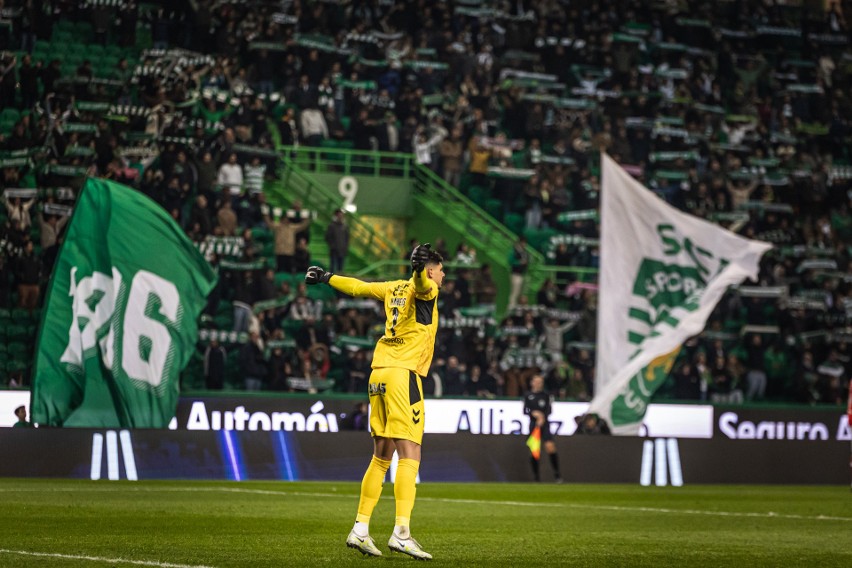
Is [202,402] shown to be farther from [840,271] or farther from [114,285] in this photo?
[840,271]

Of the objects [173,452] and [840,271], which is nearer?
[173,452]

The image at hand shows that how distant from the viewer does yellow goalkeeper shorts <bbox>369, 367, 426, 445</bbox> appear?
9.87m

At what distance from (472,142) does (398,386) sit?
77.2ft

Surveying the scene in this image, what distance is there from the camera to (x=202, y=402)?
22.4 m

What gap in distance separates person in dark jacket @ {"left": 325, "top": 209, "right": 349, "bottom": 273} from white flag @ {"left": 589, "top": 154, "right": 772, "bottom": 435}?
8.01m

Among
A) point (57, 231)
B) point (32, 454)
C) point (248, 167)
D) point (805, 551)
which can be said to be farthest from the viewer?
point (248, 167)

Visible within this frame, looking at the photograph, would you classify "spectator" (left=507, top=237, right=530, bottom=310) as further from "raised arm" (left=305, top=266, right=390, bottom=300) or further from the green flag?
"raised arm" (left=305, top=266, right=390, bottom=300)

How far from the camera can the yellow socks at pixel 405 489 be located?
9758 mm

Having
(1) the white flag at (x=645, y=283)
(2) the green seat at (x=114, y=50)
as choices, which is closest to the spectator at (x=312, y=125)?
(2) the green seat at (x=114, y=50)

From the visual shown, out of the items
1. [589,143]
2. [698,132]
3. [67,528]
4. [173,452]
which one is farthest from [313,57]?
[67,528]

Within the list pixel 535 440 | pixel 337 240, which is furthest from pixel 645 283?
pixel 337 240

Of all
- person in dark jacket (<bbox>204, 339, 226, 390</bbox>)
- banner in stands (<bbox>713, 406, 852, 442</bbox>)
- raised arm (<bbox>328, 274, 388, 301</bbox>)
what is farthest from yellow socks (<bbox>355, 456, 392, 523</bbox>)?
banner in stands (<bbox>713, 406, 852, 442</bbox>)

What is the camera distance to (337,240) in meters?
29.1

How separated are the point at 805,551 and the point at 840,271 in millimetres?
23455
